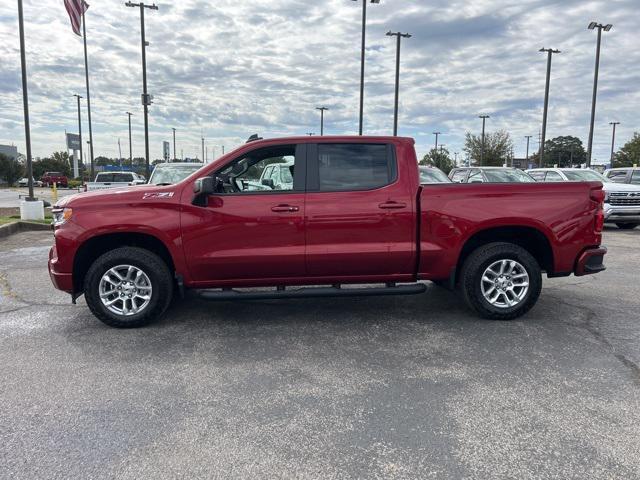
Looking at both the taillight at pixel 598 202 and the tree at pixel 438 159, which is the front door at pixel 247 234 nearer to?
the taillight at pixel 598 202

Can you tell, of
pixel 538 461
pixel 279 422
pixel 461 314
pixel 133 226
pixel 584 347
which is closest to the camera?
pixel 538 461

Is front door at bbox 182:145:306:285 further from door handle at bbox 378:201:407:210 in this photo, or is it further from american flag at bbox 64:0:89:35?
american flag at bbox 64:0:89:35

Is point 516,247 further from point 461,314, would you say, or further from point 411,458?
point 411,458

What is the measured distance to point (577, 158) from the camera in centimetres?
11444

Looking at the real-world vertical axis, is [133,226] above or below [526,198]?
below

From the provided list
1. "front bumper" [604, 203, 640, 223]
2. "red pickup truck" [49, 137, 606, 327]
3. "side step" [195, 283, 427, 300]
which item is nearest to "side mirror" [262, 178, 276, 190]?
"red pickup truck" [49, 137, 606, 327]

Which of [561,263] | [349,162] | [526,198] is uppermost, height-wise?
[349,162]

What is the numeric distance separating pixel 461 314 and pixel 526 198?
56.4 inches

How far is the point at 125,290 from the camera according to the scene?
4.91 meters

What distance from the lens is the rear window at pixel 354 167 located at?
4945mm

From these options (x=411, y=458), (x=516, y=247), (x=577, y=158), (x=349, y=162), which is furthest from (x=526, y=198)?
(x=577, y=158)

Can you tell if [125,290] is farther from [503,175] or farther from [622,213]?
[622,213]

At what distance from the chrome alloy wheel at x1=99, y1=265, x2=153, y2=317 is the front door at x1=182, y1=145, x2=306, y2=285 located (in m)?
0.51

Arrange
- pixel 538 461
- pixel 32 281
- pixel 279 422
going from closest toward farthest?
pixel 538 461 < pixel 279 422 < pixel 32 281
